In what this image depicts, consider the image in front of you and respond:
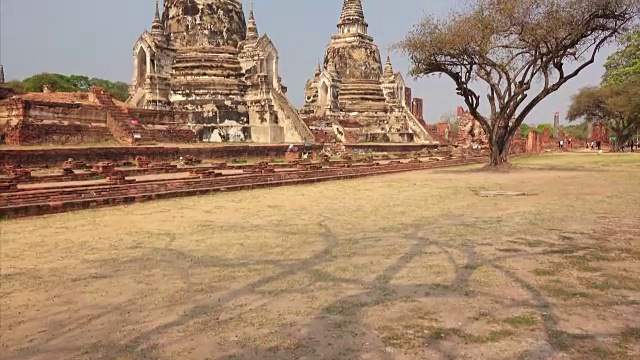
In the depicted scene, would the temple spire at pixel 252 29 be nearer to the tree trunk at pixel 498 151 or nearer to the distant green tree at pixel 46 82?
the tree trunk at pixel 498 151

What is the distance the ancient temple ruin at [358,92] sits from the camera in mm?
29422

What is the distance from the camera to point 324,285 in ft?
12.5

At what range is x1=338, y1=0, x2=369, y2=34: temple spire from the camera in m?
33.7

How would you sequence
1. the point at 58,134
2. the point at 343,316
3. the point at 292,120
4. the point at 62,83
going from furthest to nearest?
the point at 62,83 → the point at 292,120 → the point at 58,134 → the point at 343,316

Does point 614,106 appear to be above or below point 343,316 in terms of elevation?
above

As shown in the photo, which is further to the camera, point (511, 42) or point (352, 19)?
point (352, 19)

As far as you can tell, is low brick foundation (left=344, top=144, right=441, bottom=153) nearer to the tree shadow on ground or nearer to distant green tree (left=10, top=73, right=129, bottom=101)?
distant green tree (left=10, top=73, right=129, bottom=101)

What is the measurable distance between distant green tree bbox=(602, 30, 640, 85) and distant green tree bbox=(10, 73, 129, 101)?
3078cm

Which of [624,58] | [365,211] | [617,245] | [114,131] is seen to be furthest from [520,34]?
[624,58]

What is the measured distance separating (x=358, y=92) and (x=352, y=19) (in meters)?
5.24

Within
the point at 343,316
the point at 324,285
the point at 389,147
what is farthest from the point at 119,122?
the point at 343,316

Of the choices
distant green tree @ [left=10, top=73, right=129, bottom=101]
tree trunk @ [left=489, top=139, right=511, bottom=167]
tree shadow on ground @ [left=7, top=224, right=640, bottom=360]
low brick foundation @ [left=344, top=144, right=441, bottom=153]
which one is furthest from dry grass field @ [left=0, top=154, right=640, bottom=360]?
distant green tree @ [left=10, top=73, right=129, bottom=101]

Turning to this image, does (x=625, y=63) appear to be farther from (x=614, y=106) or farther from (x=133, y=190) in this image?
(x=133, y=190)

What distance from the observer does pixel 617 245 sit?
16.0 feet
